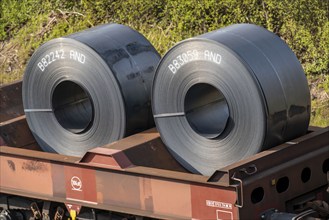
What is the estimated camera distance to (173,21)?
16734 mm

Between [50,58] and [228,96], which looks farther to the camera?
[50,58]

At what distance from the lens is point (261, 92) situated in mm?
10180

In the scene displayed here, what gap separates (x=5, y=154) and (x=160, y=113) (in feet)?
5.76

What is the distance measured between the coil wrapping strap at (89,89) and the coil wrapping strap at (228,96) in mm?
391

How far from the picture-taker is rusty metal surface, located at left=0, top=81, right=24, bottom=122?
1323 cm

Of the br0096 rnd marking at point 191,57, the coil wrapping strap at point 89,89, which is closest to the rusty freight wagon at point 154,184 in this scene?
the coil wrapping strap at point 89,89

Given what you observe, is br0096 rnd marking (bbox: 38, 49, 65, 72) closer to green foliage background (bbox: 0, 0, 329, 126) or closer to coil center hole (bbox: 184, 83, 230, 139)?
coil center hole (bbox: 184, 83, 230, 139)

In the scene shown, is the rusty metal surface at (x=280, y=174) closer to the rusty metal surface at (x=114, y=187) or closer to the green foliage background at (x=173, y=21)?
the rusty metal surface at (x=114, y=187)

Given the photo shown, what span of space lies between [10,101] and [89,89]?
7.14ft

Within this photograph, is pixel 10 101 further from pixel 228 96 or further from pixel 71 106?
pixel 228 96

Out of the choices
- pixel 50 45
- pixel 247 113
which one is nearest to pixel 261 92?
pixel 247 113

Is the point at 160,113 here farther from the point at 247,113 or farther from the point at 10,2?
the point at 10,2

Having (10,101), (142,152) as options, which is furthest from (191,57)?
(10,101)

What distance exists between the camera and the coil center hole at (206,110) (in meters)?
10.9
